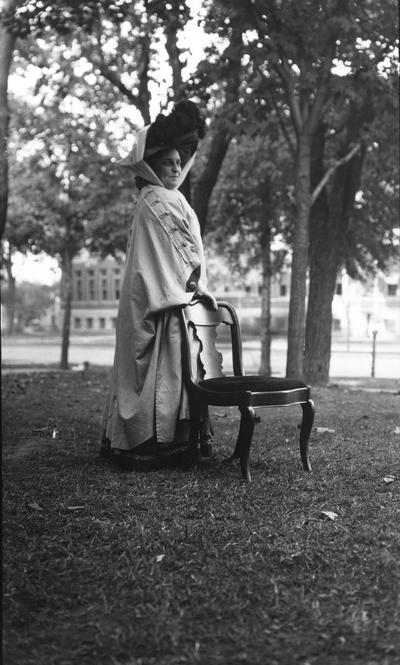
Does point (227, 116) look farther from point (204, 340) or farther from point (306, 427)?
point (306, 427)

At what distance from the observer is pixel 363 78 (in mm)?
10883

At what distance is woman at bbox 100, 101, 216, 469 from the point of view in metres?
5.53

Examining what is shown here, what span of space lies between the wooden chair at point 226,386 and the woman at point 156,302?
0.09 metres

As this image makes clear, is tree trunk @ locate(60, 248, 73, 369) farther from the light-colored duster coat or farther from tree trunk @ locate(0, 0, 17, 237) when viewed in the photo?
the light-colored duster coat

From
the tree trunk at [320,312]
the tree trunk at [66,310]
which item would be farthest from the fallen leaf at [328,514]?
the tree trunk at [66,310]

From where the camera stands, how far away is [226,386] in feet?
16.9

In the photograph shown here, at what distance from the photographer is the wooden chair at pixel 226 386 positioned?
5102 millimetres

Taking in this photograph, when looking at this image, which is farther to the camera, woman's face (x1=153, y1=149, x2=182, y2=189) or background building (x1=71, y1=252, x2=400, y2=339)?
background building (x1=71, y1=252, x2=400, y2=339)

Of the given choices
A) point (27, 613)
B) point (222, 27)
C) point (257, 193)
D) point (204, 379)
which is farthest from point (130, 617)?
point (257, 193)

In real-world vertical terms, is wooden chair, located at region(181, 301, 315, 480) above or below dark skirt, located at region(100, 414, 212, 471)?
above

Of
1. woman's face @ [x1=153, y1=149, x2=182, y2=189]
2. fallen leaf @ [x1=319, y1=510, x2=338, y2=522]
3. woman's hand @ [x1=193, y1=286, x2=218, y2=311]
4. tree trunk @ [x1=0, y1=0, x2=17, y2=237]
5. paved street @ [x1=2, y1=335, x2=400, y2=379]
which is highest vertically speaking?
tree trunk @ [x1=0, y1=0, x2=17, y2=237]

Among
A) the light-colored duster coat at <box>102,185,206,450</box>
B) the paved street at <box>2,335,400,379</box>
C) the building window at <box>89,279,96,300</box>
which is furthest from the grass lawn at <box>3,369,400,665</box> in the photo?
the building window at <box>89,279,96,300</box>

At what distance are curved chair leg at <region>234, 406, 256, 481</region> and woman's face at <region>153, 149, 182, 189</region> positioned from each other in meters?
1.82

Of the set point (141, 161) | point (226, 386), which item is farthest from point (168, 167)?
point (226, 386)
